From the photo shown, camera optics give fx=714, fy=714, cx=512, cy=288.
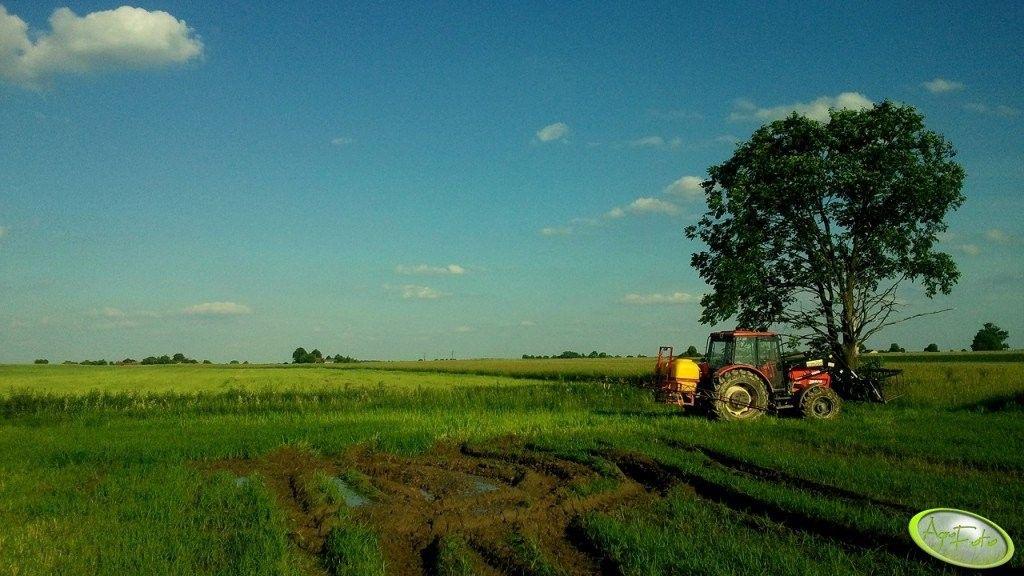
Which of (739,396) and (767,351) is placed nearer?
(739,396)

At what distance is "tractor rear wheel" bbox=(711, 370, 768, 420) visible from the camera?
16641mm

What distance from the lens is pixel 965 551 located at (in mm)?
6152

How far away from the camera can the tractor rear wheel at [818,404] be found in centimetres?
1716

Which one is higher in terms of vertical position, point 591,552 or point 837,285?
point 837,285

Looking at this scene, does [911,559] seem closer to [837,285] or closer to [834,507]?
[834,507]

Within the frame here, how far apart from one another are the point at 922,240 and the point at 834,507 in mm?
20539

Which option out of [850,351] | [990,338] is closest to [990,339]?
[990,338]

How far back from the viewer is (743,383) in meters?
17.0

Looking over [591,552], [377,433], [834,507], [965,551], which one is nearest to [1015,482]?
[834,507]

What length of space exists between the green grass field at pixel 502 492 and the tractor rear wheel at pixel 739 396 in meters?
0.63

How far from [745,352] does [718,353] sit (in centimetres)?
87

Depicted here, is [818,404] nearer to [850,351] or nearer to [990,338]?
[850,351]

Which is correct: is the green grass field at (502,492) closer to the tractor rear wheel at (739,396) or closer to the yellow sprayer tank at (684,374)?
the tractor rear wheel at (739,396)
